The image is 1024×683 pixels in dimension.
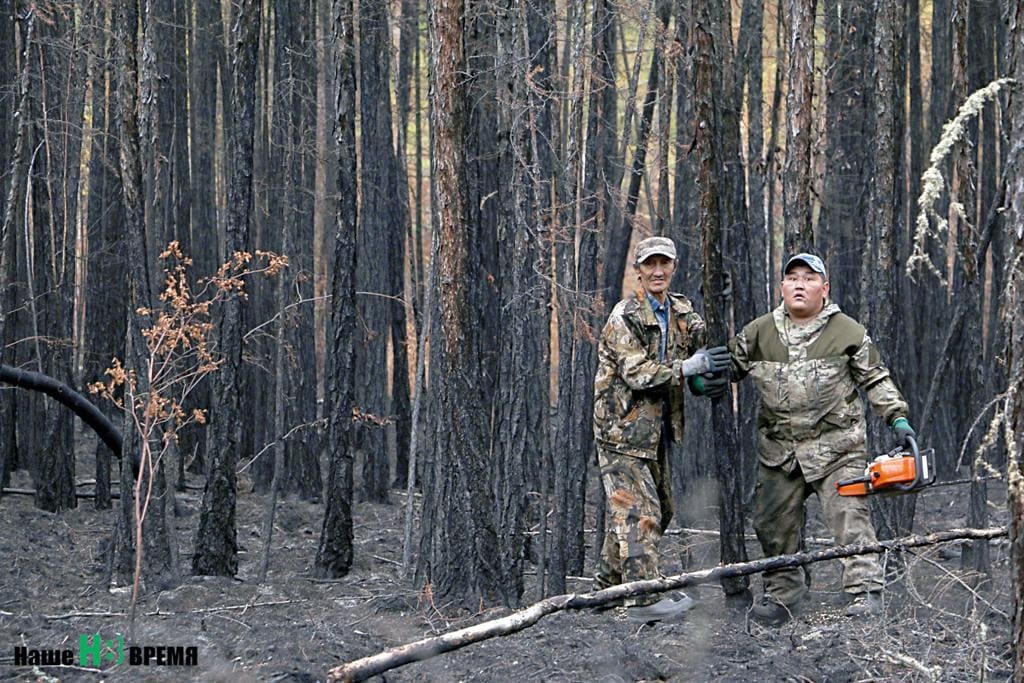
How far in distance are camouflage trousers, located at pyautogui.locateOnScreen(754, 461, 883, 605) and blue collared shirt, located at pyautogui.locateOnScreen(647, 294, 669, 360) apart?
0.97 metres

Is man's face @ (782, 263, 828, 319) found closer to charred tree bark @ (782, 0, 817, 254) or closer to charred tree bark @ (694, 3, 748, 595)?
charred tree bark @ (694, 3, 748, 595)

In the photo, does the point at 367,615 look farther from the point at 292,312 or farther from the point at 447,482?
the point at 292,312

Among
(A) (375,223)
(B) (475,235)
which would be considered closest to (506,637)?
(B) (475,235)

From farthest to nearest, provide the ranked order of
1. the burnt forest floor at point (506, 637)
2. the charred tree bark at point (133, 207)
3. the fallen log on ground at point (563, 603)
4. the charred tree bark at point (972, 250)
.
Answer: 1. the charred tree bark at point (133, 207)
2. the charred tree bark at point (972, 250)
3. the burnt forest floor at point (506, 637)
4. the fallen log on ground at point (563, 603)

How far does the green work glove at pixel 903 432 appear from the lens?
238 inches

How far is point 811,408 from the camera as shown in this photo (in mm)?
6629

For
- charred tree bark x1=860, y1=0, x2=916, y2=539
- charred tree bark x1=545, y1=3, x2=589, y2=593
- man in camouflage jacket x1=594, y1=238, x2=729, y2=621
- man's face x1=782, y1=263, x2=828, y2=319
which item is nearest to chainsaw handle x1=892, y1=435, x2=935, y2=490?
man's face x1=782, y1=263, x2=828, y2=319

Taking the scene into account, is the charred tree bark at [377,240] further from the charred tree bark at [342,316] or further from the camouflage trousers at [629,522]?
the camouflage trousers at [629,522]

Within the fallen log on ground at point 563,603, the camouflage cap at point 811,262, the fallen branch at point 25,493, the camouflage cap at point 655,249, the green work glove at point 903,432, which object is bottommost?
the fallen branch at point 25,493

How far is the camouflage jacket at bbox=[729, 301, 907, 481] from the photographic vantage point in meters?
6.58

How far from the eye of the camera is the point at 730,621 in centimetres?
696

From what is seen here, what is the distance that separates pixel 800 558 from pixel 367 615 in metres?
3.69

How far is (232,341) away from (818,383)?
246 inches

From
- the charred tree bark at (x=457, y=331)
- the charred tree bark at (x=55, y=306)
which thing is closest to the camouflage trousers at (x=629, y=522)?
the charred tree bark at (x=457, y=331)
